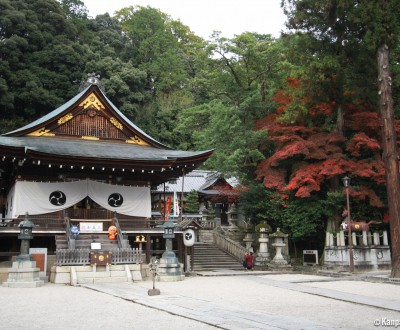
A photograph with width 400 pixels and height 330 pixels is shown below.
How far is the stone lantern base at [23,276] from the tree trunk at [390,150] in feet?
45.7

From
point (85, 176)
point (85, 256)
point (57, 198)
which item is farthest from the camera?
point (85, 176)

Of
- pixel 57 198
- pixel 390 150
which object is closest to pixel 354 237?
pixel 390 150

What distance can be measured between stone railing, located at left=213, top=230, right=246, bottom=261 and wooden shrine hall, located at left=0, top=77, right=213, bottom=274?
3.69 metres

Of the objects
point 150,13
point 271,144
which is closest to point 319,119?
point 271,144

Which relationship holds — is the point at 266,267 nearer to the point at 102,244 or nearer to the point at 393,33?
the point at 102,244

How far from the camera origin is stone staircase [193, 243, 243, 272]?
75.9 feet

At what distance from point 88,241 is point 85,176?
4.25 meters

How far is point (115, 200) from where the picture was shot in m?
22.7

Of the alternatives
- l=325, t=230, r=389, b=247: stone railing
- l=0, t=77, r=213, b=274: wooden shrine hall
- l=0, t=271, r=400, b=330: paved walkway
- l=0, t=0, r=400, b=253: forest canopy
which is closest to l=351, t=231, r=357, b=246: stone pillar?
l=325, t=230, r=389, b=247: stone railing

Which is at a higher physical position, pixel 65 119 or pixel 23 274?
pixel 65 119

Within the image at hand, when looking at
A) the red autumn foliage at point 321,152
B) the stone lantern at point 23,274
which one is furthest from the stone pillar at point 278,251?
the stone lantern at point 23,274

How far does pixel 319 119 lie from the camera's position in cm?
2622

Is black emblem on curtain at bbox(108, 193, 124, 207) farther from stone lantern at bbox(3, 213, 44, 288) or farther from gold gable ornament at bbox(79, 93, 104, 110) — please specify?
stone lantern at bbox(3, 213, 44, 288)

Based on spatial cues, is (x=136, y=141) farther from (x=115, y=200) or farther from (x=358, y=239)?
(x=358, y=239)
